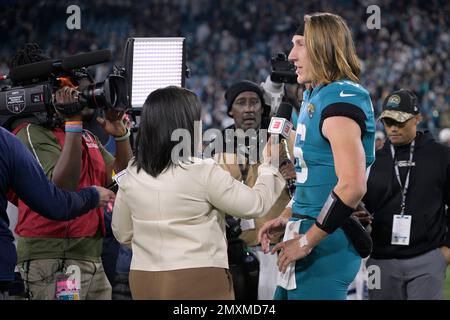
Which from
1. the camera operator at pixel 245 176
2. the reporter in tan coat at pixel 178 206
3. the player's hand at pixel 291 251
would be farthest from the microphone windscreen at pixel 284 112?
the camera operator at pixel 245 176

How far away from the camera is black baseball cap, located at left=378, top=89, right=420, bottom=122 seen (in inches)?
181

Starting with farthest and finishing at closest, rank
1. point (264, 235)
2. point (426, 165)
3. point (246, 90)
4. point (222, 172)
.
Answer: point (246, 90), point (426, 165), point (264, 235), point (222, 172)

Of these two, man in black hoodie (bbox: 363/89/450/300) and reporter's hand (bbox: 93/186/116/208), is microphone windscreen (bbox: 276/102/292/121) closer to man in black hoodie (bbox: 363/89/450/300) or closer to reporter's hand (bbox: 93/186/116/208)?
reporter's hand (bbox: 93/186/116/208)

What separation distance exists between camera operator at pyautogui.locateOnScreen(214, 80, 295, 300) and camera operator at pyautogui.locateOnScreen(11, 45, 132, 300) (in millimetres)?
900

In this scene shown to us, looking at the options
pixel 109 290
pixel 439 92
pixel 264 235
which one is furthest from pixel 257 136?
pixel 439 92

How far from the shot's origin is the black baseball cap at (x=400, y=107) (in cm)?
460

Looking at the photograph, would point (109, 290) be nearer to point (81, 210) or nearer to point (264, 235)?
point (81, 210)

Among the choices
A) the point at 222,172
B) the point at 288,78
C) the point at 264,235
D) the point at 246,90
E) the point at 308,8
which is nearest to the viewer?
the point at 222,172

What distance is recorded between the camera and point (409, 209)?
461 centimetres

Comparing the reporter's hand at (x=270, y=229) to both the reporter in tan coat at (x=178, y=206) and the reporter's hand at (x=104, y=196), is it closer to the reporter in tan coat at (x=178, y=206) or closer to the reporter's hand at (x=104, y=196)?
the reporter in tan coat at (x=178, y=206)

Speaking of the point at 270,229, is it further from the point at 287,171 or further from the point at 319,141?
the point at 319,141

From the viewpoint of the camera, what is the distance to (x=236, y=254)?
457cm

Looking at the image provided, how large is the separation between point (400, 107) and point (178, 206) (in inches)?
90.1

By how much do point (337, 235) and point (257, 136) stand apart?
1896 millimetres
